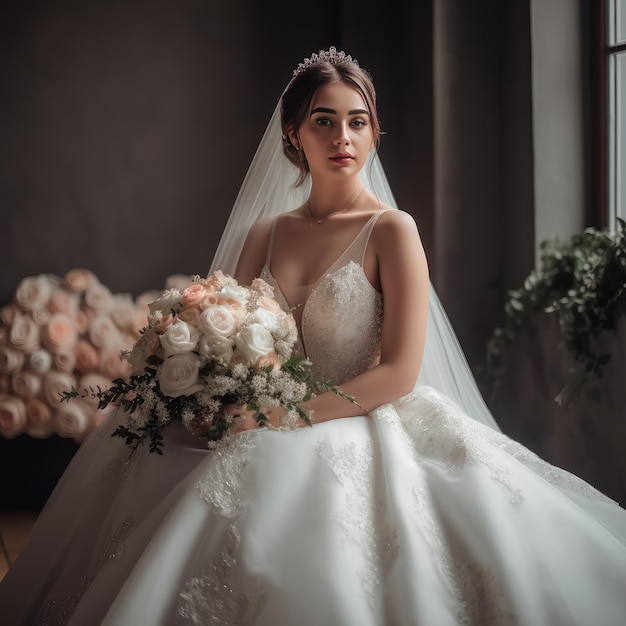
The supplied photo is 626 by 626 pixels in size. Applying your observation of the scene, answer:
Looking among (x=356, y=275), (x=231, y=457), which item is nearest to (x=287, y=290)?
(x=356, y=275)

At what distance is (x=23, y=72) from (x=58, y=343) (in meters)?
1.56

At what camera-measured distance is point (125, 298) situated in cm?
451

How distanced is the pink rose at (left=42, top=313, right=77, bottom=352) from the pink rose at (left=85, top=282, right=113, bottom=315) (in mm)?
159

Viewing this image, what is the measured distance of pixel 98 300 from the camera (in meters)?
4.38

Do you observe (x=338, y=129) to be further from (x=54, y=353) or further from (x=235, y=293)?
(x=54, y=353)

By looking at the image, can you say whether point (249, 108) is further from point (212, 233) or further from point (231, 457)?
point (231, 457)

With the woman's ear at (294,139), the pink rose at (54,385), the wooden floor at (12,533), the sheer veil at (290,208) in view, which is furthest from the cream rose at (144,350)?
the pink rose at (54,385)

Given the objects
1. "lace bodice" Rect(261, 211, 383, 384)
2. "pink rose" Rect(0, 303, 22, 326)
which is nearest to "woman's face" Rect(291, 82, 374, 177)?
"lace bodice" Rect(261, 211, 383, 384)

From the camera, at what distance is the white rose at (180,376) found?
83.0 inches

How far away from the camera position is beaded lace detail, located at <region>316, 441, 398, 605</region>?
1930 mm

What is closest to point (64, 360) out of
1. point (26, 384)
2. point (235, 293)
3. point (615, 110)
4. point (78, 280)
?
point (26, 384)

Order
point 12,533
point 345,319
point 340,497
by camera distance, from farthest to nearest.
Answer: point 12,533 → point 345,319 → point 340,497

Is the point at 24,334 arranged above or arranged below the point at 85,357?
above

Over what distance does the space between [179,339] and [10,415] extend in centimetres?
242
